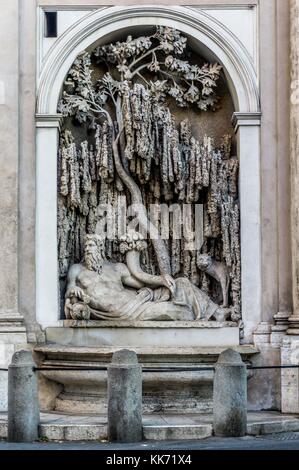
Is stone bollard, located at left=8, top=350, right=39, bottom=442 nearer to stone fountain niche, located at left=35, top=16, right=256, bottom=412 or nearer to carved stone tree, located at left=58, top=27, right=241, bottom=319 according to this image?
stone fountain niche, located at left=35, top=16, right=256, bottom=412

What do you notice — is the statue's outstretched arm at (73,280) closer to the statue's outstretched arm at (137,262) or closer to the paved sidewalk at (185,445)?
the statue's outstretched arm at (137,262)

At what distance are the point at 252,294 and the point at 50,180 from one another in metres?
3.07

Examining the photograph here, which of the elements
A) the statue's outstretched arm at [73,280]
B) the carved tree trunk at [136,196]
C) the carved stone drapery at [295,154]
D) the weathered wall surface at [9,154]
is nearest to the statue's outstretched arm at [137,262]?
the carved tree trunk at [136,196]

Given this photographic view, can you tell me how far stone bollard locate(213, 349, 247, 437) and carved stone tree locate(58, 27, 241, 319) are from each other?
2344 mm

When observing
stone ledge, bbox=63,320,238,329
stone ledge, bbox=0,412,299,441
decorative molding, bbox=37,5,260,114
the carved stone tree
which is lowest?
stone ledge, bbox=0,412,299,441

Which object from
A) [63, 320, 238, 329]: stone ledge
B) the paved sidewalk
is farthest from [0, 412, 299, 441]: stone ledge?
[63, 320, 238, 329]: stone ledge

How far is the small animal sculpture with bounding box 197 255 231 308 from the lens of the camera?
1445 centimetres

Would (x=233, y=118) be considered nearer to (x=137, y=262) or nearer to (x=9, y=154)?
(x=137, y=262)

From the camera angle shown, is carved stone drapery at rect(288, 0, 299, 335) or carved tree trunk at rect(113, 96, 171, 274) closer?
carved stone drapery at rect(288, 0, 299, 335)

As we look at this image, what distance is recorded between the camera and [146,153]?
14.3 m

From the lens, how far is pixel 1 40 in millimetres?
14320

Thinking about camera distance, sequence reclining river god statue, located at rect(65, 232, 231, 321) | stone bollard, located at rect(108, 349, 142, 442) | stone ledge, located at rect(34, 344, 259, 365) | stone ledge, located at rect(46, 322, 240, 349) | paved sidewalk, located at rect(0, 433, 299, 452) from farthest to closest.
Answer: reclining river god statue, located at rect(65, 232, 231, 321) < stone ledge, located at rect(46, 322, 240, 349) < stone ledge, located at rect(34, 344, 259, 365) < stone bollard, located at rect(108, 349, 142, 442) < paved sidewalk, located at rect(0, 433, 299, 452)

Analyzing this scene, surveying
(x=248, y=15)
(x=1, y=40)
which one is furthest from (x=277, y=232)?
(x=1, y=40)

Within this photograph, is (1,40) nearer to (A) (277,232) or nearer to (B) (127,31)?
(B) (127,31)
